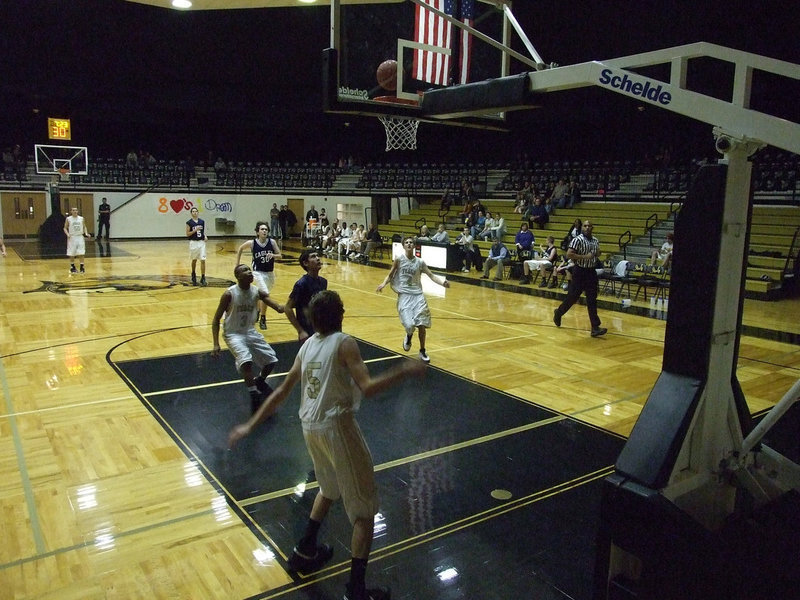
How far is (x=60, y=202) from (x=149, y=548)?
1055 inches

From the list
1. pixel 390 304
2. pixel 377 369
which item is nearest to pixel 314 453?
pixel 377 369

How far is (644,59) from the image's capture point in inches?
133

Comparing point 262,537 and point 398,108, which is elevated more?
point 398,108

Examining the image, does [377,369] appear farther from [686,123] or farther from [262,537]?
[686,123]

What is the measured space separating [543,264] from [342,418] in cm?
1276

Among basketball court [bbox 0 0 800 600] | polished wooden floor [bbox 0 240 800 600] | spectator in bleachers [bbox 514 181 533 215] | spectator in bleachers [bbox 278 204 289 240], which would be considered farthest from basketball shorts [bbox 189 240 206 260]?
spectator in bleachers [bbox 278 204 289 240]

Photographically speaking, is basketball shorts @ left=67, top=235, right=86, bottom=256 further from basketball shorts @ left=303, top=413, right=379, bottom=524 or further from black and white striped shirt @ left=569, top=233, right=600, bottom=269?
basketball shorts @ left=303, top=413, right=379, bottom=524

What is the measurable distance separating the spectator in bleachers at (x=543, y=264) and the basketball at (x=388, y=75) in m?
9.54

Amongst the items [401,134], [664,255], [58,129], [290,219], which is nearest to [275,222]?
[290,219]

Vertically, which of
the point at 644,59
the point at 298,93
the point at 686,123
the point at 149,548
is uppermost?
the point at 298,93

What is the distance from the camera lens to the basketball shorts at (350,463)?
11.1 feet

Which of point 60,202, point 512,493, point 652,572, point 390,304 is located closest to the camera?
point 652,572

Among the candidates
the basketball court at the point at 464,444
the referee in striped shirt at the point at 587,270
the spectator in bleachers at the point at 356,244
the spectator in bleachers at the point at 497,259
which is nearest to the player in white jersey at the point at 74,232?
the basketball court at the point at 464,444

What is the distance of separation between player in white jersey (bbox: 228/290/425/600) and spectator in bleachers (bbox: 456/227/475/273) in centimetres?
1493
